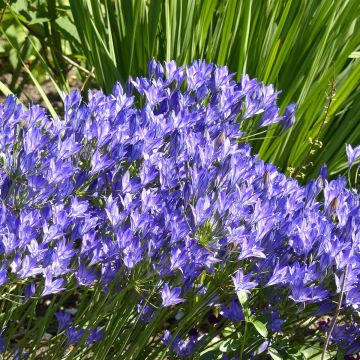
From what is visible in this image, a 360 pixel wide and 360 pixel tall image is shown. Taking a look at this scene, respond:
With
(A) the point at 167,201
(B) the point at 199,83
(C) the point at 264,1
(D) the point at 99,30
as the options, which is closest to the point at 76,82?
(D) the point at 99,30

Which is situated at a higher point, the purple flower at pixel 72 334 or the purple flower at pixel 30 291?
the purple flower at pixel 30 291

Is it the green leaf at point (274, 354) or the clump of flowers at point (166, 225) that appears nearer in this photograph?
the clump of flowers at point (166, 225)

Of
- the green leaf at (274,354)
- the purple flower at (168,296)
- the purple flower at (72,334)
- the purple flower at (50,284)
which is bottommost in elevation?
the green leaf at (274,354)

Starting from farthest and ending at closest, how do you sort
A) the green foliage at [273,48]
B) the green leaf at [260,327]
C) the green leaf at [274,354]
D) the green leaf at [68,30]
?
the green leaf at [68,30], the green foliage at [273,48], the green leaf at [274,354], the green leaf at [260,327]

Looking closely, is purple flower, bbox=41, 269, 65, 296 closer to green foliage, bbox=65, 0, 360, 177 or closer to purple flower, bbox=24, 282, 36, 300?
purple flower, bbox=24, 282, 36, 300

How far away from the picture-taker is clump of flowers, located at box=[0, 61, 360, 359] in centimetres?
173

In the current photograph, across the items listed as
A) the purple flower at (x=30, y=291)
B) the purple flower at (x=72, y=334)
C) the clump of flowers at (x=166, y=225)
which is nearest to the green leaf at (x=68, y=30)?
the clump of flowers at (x=166, y=225)

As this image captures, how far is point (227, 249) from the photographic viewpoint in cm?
180

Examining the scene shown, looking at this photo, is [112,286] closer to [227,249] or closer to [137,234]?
[137,234]

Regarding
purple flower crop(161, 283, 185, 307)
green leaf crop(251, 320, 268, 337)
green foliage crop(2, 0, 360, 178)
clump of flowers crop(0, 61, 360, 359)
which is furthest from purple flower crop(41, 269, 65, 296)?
green foliage crop(2, 0, 360, 178)

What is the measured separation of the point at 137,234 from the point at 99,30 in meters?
1.46

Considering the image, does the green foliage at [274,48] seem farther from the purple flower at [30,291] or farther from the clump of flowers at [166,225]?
the purple flower at [30,291]

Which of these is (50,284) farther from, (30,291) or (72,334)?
(72,334)

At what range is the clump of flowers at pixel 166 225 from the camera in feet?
5.66
